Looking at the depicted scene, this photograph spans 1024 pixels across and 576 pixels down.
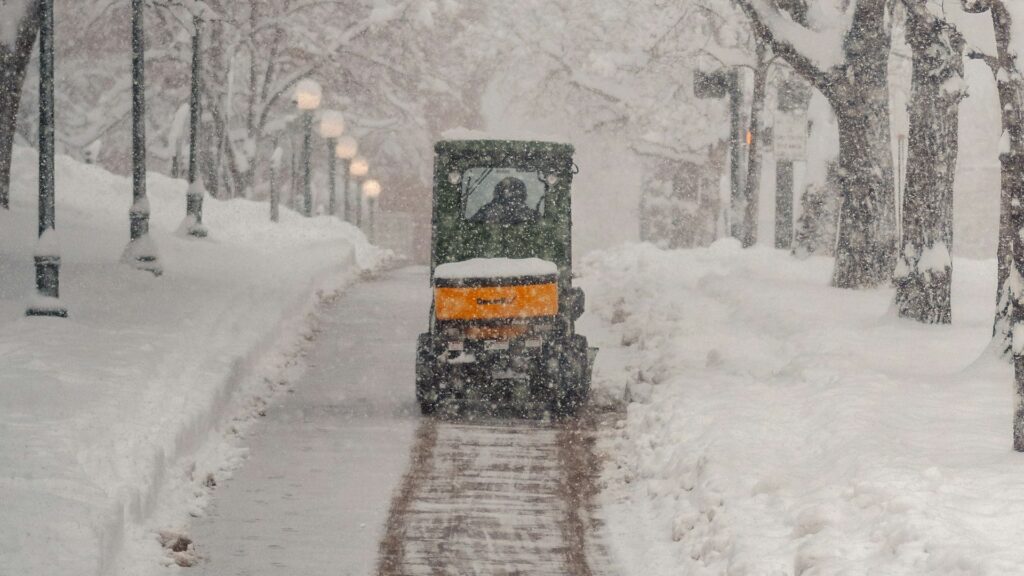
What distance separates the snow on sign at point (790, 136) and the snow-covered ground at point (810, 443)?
166 inches

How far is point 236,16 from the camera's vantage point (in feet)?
141

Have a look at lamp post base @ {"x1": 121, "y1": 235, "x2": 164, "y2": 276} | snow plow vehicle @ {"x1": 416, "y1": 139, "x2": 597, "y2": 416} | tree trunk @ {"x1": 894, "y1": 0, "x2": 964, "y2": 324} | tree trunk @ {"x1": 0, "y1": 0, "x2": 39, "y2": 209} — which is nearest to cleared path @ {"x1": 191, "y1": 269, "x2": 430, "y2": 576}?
snow plow vehicle @ {"x1": 416, "y1": 139, "x2": 597, "y2": 416}

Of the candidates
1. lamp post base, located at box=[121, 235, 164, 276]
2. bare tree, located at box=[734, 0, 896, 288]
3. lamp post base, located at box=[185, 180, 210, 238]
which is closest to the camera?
bare tree, located at box=[734, 0, 896, 288]

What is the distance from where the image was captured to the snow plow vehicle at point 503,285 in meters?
13.5

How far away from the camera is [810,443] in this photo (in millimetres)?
9922

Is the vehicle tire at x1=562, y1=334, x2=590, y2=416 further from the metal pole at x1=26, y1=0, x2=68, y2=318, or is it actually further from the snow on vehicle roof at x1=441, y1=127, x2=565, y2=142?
the metal pole at x1=26, y1=0, x2=68, y2=318

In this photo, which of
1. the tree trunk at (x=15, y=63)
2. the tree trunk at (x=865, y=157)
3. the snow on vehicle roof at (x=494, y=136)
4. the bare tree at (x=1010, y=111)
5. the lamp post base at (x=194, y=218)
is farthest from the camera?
the lamp post base at (x=194, y=218)

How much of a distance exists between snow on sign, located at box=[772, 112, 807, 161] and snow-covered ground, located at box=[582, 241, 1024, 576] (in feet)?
13.9

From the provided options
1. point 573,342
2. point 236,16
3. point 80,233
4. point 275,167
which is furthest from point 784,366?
point 236,16

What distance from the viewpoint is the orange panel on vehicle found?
13422mm

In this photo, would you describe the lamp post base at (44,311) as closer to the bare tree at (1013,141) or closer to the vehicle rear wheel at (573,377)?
the vehicle rear wheel at (573,377)

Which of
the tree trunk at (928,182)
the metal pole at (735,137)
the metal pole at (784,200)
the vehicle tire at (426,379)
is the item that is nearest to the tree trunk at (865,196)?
the tree trunk at (928,182)

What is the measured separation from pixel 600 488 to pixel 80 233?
61.3 ft

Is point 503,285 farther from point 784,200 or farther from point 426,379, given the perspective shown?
point 784,200
